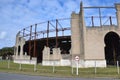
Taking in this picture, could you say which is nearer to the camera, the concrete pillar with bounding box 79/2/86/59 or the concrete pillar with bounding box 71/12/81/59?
the concrete pillar with bounding box 79/2/86/59

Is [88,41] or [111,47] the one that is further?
[111,47]

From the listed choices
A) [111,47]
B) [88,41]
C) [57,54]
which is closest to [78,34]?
[88,41]

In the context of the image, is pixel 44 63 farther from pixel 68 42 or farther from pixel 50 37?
pixel 68 42

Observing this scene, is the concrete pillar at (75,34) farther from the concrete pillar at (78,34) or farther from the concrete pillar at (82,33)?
the concrete pillar at (82,33)

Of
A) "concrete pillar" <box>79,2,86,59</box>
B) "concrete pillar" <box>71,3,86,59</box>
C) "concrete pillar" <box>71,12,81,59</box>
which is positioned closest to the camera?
"concrete pillar" <box>79,2,86,59</box>

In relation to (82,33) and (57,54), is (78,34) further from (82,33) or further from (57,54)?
(57,54)

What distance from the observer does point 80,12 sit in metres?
45.9

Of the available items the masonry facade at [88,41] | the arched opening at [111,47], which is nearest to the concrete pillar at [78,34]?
the masonry facade at [88,41]

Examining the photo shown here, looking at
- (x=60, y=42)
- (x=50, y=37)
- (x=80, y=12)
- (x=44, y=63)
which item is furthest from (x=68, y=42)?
(x=80, y=12)

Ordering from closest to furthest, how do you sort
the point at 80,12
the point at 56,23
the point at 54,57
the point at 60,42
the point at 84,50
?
the point at 84,50 < the point at 80,12 < the point at 54,57 < the point at 56,23 < the point at 60,42

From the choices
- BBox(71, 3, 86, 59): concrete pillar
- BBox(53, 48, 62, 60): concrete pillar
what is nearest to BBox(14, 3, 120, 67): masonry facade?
BBox(71, 3, 86, 59): concrete pillar

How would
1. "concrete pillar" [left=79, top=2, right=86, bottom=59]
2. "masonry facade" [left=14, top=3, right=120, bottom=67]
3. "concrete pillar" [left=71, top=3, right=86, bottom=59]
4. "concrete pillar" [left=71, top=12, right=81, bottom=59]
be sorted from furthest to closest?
"concrete pillar" [left=71, top=12, right=81, bottom=59]
"concrete pillar" [left=71, top=3, right=86, bottom=59]
"concrete pillar" [left=79, top=2, right=86, bottom=59]
"masonry facade" [left=14, top=3, right=120, bottom=67]

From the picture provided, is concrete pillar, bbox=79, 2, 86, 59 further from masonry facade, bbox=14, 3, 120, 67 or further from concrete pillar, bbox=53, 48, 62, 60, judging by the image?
concrete pillar, bbox=53, 48, 62, 60

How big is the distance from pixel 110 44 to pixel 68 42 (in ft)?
46.2
